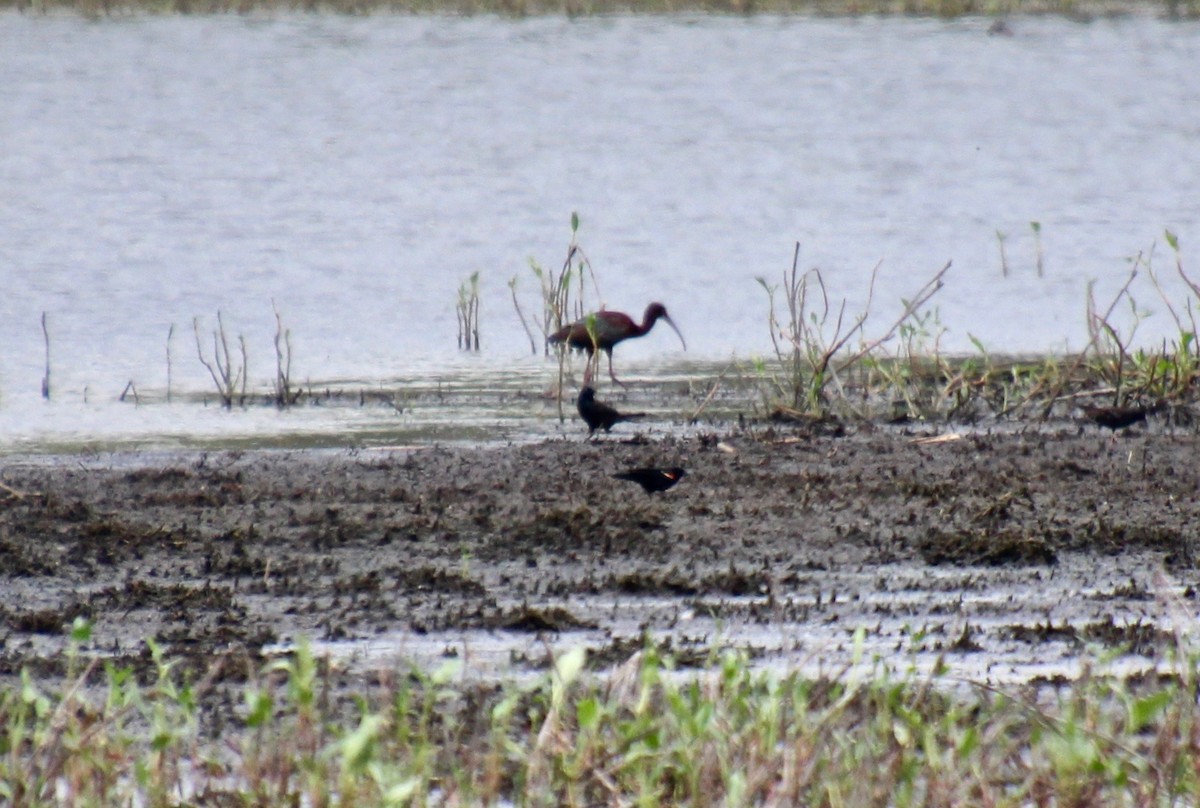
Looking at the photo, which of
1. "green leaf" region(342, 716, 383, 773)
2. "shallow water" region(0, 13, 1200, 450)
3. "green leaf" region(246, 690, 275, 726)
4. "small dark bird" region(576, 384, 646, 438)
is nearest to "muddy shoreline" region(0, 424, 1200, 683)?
"small dark bird" region(576, 384, 646, 438)

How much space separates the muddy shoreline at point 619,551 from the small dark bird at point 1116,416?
10 centimetres

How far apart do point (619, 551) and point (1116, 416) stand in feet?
10.8

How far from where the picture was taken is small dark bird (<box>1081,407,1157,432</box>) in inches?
367

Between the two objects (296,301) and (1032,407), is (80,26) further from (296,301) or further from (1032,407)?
(1032,407)

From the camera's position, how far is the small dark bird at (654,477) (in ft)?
25.3

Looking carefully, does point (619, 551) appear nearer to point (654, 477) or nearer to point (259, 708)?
point (654, 477)

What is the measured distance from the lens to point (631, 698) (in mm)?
4355

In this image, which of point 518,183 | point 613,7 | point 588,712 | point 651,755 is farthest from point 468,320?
point 613,7

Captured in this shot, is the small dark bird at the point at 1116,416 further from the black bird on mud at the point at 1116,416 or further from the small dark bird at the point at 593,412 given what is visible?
the small dark bird at the point at 593,412

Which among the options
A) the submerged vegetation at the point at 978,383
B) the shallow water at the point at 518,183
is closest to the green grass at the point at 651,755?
the submerged vegetation at the point at 978,383

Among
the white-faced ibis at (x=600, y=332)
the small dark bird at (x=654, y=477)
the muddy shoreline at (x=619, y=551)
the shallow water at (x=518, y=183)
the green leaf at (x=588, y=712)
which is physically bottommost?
the muddy shoreline at (x=619, y=551)

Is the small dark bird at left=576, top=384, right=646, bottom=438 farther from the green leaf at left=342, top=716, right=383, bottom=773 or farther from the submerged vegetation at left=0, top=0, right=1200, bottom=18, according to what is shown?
the submerged vegetation at left=0, top=0, right=1200, bottom=18

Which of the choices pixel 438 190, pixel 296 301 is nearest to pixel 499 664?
pixel 296 301

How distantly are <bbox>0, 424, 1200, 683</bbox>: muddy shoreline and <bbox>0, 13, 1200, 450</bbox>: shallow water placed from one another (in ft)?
6.48
